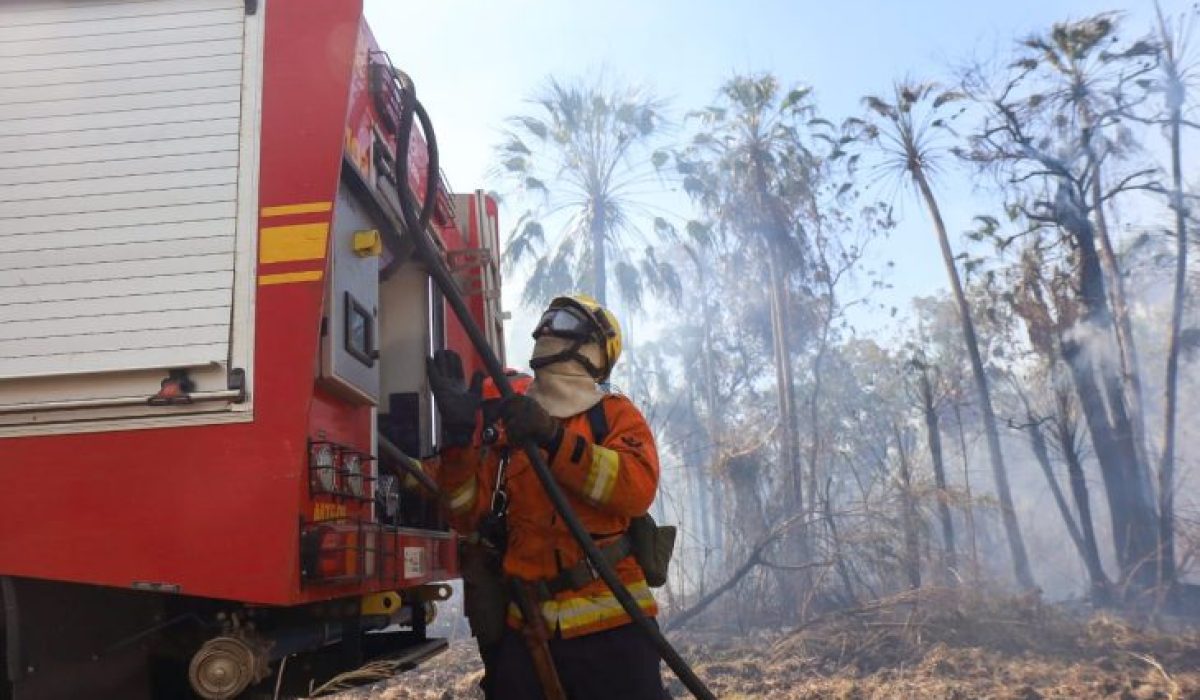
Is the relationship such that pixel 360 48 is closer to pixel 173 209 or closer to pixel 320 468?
pixel 173 209

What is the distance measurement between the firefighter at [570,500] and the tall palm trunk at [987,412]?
40.2ft

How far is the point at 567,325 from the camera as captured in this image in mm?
2957

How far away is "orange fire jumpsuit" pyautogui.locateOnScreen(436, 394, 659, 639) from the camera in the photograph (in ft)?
8.71

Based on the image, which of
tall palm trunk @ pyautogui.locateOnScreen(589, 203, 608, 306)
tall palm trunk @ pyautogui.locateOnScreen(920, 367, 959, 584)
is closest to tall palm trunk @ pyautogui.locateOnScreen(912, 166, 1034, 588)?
tall palm trunk @ pyautogui.locateOnScreen(920, 367, 959, 584)

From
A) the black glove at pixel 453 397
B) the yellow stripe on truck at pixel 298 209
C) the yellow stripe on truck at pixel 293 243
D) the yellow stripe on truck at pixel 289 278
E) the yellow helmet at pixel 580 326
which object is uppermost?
the yellow stripe on truck at pixel 298 209

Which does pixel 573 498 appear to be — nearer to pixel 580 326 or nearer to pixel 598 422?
pixel 598 422

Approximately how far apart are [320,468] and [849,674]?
7887mm

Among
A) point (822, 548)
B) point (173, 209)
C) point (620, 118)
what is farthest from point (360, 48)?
point (620, 118)

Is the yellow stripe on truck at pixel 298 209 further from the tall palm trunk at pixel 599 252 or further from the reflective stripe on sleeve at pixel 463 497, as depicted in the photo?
the tall palm trunk at pixel 599 252

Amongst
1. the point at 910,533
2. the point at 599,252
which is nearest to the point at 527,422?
the point at 910,533

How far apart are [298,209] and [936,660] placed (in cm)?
852

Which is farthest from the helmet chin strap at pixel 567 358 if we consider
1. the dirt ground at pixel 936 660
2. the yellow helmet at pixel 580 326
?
the dirt ground at pixel 936 660

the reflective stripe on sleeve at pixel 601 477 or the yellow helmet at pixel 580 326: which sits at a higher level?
the yellow helmet at pixel 580 326

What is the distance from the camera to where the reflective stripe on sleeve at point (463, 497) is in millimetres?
2914
